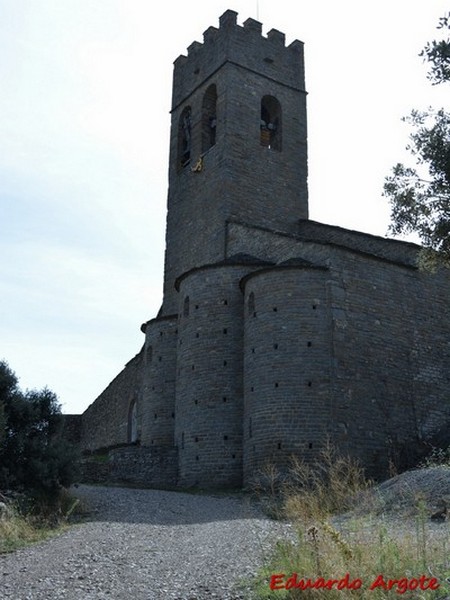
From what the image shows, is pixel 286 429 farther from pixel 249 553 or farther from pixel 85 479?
pixel 249 553

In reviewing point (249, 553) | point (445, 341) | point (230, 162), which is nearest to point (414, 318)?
point (445, 341)

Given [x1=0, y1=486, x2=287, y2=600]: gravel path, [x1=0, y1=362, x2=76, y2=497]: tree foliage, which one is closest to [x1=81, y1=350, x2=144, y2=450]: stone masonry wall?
[x1=0, y1=362, x2=76, y2=497]: tree foliage

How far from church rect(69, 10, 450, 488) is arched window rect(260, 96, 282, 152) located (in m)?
0.08

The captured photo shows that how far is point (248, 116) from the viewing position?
26.6 meters

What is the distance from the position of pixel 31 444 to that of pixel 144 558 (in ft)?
18.5

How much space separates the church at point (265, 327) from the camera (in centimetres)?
1891

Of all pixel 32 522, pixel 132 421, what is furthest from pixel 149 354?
pixel 32 522

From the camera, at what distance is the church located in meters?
18.9

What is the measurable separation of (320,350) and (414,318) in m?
3.55

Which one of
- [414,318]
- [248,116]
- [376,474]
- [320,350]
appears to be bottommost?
[376,474]

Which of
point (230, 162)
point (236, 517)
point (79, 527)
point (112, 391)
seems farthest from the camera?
point (112, 391)

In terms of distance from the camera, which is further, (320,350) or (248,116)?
(248,116)

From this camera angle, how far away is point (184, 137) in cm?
2900

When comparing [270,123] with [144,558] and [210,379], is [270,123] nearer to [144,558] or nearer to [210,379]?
[210,379]
